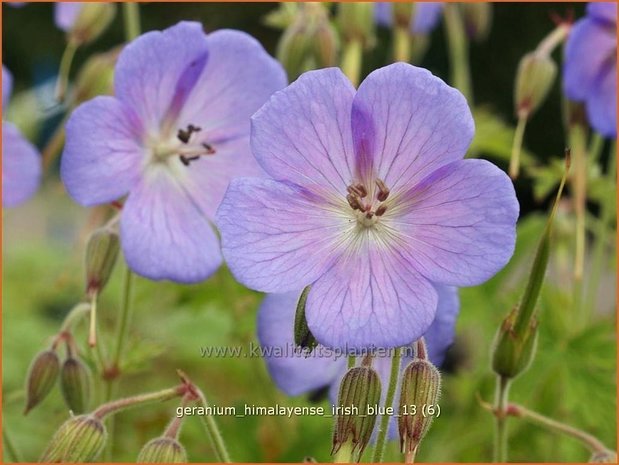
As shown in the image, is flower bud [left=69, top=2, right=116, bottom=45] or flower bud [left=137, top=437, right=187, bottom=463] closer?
flower bud [left=137, top=437, right=187, bottom=463]

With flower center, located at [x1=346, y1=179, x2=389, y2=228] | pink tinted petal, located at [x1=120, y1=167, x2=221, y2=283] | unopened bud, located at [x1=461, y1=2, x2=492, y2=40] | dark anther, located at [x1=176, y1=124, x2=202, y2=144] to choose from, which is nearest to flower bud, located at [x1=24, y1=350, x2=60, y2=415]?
pink tinted petal, located at [x1=120, y1=167, x2=221, y2=283]

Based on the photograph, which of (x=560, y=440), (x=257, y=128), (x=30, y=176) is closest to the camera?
(x=257, y=128)

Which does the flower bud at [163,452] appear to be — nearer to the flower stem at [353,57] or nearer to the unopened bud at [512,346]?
the unopened bud at [512,346]

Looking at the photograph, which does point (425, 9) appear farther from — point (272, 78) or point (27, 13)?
point (27, 13)

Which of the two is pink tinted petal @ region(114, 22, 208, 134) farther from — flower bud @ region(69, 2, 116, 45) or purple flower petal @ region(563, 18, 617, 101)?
purple flower petal @ region(563, 18, 617, 101)

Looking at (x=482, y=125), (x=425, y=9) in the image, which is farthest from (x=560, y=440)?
(x=425, y=9)

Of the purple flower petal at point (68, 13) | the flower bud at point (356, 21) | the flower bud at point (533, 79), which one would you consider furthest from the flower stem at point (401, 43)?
the purple flower petal at point (68, 13)

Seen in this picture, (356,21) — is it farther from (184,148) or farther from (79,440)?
(79,440)

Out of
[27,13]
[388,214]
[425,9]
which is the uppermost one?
[27,13]
